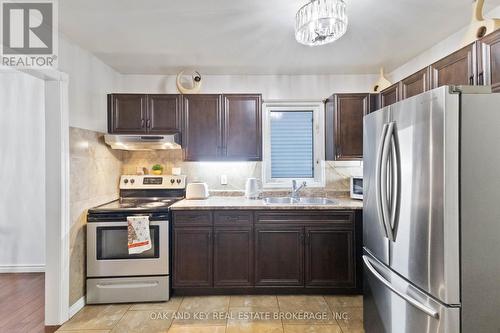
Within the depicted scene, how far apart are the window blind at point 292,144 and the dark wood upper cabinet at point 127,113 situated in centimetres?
156

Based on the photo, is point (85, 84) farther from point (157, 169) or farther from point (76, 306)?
point (76, 306)

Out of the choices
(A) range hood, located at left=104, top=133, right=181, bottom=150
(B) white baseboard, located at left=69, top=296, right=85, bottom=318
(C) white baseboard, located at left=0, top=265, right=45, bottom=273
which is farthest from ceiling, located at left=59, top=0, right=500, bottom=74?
(C) white baseboard, located at left=0, top=265, right=45, bottom=273

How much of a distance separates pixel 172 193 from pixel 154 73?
4.92ft

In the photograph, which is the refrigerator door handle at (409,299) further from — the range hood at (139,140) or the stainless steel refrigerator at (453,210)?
the range hood at (139,140)

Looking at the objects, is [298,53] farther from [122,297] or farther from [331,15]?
[122,297]

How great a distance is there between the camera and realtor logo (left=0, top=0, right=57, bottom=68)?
6.22 feet

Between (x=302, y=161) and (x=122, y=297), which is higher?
(x=302, y=161)

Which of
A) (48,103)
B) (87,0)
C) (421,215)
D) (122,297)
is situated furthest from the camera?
(122,297)

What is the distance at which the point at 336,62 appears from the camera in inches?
117

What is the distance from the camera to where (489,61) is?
1.60 metres

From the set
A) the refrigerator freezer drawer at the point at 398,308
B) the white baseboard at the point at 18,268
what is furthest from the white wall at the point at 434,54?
the white baseboard at the point at 18,268

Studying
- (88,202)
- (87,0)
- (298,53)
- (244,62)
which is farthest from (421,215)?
(88,202)

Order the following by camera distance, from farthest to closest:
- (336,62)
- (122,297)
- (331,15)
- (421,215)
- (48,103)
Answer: (336,62) → (122,297) → (48,103) → (331,15) → (421,215)

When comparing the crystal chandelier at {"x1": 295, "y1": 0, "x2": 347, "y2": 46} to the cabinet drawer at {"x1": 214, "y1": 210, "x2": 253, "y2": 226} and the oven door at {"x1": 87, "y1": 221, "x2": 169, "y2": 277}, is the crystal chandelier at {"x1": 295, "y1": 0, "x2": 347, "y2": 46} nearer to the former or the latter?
the cabinet drawer at {"x1": 214, "y1": 210, "x2": 253, "y2": 226}
